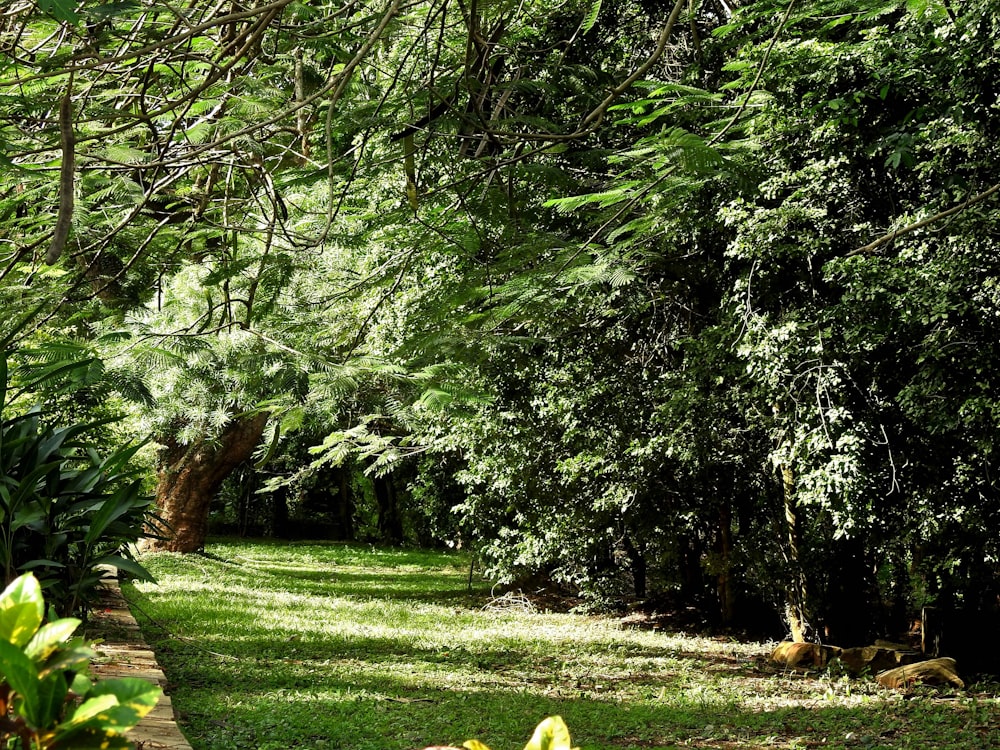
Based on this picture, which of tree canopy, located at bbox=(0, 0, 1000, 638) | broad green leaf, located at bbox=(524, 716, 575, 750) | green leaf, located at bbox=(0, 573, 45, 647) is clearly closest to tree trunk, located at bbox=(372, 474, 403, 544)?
tree canopy, located at bbox=(0, 0, 1000, 638)

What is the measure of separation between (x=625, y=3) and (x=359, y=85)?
3.89m

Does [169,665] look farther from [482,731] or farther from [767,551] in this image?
[767,551]

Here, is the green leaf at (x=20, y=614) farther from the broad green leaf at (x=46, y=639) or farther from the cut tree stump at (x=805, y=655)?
the cut tree stump at (x=805, y=655)

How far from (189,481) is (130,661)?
486 inches

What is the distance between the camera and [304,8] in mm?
3119

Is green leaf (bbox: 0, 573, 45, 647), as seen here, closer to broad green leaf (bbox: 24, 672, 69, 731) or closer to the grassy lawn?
broad green leaf (bbox: 24, 672, 69, 731)

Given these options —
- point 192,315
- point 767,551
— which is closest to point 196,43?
point 192,315

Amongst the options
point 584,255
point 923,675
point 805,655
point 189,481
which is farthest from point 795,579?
point 189,481

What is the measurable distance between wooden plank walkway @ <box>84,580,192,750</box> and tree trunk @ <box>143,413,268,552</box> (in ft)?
30.6

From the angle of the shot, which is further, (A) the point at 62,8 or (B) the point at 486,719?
(B) the point at 486,719

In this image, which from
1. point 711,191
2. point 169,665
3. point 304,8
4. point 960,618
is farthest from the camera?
point 960,618

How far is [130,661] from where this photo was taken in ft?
12.1

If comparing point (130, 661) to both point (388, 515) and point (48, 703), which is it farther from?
point (388, 515)

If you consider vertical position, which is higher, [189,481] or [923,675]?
[189,481]
